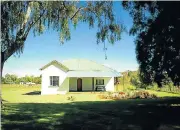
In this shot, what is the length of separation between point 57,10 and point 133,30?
4857 mm

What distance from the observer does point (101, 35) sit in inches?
785

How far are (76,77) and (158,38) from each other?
29920 mm

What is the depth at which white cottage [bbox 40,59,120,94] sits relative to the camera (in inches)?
1677

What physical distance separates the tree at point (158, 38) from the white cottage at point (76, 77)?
24.8 meters

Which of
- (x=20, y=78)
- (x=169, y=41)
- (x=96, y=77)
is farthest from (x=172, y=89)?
(x=20, y=78)

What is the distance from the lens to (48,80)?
42438 mm

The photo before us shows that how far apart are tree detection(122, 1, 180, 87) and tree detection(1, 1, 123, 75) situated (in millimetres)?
2227

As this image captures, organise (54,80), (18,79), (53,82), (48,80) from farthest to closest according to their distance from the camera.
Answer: (18,79)
(54,80)
(53,82)
(48,80)

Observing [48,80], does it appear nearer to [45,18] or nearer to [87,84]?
[87,84]

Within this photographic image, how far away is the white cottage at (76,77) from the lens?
42.6 m

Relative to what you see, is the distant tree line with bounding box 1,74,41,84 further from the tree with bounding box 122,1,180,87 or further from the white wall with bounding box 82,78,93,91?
the tree with bounding box 122,1,180,87

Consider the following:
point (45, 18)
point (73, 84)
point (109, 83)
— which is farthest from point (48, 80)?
point (45, 18)

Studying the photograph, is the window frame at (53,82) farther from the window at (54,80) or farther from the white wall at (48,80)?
the white wall at (48,80)

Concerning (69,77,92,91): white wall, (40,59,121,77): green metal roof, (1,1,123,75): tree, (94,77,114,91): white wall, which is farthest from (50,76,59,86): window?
Answer: (1,1,123,75): tree
